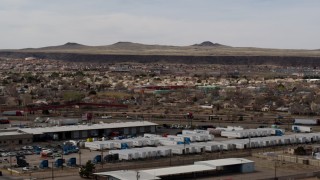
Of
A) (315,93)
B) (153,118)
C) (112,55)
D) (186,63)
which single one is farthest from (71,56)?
(153,118)

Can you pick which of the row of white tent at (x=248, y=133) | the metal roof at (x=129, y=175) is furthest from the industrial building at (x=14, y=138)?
the row of white tent at (x=248, y=133)

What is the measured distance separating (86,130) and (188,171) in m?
11.0

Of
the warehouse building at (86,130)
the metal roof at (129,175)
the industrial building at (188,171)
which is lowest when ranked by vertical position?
the warehouse building at (86,130)

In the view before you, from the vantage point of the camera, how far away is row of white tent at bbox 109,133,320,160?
22298 millimetres

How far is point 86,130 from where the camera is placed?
28562 mm

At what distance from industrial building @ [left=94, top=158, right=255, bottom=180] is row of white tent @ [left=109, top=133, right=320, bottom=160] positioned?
121 inches

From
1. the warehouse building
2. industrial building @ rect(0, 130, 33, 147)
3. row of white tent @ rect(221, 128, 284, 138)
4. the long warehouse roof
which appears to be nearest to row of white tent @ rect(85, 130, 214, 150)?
row of white tent @ rect(221, 128, 284, 138)

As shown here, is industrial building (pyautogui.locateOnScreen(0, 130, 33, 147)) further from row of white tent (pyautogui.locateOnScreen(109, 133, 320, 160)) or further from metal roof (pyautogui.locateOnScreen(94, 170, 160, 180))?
metal roof (pyautogui.locateOnScreen(94, 170, 160, 180))

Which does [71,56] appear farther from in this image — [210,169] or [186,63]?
[210,169]

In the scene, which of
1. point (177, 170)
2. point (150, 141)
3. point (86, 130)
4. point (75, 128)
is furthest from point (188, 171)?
point (75, 128)

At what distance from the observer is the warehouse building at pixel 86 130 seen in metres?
27.5

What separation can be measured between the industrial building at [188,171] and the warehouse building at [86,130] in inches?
376

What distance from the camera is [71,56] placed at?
15888 centimetres

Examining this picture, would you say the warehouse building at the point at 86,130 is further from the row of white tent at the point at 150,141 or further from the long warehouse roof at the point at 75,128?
the row of white tent at the point at 150,141
